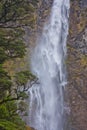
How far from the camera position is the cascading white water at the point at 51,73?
4128 centimetres

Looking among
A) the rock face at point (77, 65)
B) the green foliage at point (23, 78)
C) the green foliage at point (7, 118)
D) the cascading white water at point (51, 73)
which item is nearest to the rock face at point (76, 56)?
the rock face at point (77, 65)

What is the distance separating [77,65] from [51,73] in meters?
3.78

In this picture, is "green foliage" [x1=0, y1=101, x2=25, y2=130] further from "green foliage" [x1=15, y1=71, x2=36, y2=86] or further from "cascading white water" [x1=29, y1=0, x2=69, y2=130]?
"cascading white water" [x1=29, y1=0, x2=69, y2=130]

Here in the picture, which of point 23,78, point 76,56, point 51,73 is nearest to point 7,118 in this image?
point 23,78

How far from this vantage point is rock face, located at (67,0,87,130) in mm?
43344

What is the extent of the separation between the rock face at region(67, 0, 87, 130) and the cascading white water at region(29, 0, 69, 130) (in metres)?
0.96

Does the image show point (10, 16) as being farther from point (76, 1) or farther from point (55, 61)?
point (76, 1)

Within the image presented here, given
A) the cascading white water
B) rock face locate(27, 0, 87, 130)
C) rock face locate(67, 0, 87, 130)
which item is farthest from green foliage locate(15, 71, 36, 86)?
rock face locate(67, 0, 87, 130)

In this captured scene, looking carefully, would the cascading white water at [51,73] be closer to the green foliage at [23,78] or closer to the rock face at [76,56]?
the rock face at [76,56]

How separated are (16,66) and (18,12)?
33777 millimetres

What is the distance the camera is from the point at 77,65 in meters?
45.8

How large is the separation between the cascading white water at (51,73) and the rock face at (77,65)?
Result: 0.96 meters

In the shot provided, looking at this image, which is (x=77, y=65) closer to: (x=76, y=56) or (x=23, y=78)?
(x=76, y=56)

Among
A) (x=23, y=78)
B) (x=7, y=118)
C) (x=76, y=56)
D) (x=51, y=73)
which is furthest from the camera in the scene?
(x=76, y=56)
